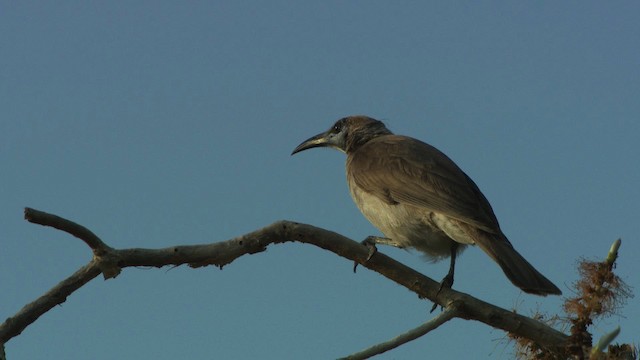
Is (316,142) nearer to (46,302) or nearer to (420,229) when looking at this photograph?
(420,229)

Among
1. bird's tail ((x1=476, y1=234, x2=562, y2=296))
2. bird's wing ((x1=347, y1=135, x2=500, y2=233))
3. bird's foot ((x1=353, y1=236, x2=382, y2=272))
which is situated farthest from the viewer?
bird's wing ((x1=347, y1=135, x2=500, y2=233))

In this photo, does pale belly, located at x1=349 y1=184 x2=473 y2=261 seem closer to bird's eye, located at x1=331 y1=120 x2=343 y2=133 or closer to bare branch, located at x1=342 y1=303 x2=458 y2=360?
bare branch, located at x1=342 y1=303 x2=458 y2=360

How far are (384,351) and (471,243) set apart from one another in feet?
8.47

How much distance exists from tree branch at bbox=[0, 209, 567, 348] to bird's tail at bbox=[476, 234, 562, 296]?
787mm

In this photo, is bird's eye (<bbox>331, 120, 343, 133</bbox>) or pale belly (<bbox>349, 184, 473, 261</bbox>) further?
bird's eye (<bbox>331, 120, 343, 133</bbox>)

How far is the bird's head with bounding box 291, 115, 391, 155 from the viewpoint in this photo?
8211 millimetres

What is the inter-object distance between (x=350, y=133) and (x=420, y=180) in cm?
222

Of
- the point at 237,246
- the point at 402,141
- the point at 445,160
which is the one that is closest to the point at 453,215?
the point at 445,160

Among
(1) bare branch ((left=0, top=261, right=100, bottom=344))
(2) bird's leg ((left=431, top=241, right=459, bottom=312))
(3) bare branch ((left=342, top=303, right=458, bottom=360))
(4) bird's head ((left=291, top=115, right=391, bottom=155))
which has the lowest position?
(3) bare branch ((left=342, top=303, right=458, bottom=360))

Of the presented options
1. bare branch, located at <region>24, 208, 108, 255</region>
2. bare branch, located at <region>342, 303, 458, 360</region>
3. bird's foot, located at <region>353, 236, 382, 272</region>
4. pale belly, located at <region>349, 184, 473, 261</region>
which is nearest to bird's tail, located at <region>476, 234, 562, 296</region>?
pale belly, located at <region>349, 184, 473, 261</region>

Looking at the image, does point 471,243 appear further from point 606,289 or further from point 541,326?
point 606,289

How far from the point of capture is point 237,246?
12.5 ft

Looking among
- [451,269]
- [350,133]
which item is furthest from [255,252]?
[350,133]

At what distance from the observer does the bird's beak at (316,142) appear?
8.58 meters
